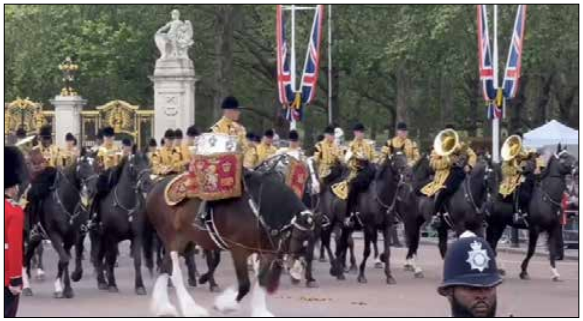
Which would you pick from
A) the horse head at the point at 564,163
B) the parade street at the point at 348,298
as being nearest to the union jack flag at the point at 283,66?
the parade street at the point at 348,298

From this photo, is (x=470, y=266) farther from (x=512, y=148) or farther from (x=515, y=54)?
(x=515, y=54)

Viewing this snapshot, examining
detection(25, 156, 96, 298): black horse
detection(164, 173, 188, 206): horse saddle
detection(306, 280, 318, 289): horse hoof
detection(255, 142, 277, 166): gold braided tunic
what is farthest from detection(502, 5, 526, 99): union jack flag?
detection(164, 173, 188, 206): horse saddle

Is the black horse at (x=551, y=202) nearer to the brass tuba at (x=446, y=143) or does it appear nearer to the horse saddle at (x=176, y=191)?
the brass tuba at (x=446, y=143)

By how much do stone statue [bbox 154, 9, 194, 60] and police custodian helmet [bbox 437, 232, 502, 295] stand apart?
101 ft

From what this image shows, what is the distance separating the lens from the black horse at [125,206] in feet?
58.8

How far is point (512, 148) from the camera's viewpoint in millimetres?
20734

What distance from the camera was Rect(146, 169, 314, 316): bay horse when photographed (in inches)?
569

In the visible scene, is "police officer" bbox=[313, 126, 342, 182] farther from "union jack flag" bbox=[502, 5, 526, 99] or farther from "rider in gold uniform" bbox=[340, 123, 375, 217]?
"union jack flag" bbox=[502, 5, 526, 99]

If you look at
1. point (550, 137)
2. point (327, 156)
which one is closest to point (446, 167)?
point (327, 156)

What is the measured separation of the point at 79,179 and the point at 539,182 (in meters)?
6.65

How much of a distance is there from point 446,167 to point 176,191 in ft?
18.6

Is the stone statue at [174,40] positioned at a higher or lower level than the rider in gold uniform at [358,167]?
higher

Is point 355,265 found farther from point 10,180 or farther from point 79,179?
point 10,180

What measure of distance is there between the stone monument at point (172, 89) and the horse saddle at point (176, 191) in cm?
2042
